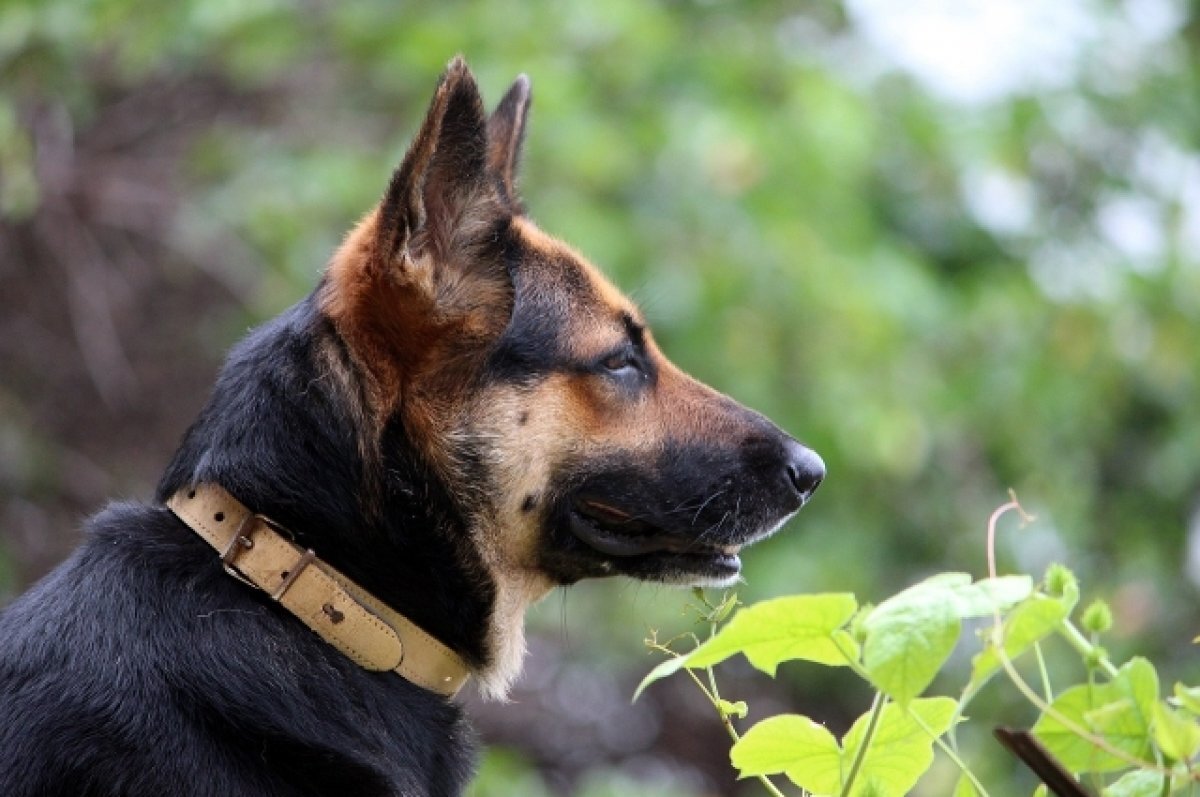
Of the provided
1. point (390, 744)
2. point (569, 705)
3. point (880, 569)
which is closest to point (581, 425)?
point (390, 744)

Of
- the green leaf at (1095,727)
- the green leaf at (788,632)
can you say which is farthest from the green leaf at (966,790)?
the green leaf at (788,632)

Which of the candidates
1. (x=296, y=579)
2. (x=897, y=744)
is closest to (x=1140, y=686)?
(x=897, y=744)

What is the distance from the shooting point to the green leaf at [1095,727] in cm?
144

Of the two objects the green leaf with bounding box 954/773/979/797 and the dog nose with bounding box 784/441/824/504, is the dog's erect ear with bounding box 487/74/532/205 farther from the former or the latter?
the green leaf with bounding box 954/773/979/797

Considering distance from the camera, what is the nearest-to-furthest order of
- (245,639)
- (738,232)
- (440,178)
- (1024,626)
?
(1024,626), (245,639), (440,178), (738,232)

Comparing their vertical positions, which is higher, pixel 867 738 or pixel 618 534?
pixel 867 738

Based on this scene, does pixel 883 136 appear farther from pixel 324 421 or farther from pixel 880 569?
pixel 324 421

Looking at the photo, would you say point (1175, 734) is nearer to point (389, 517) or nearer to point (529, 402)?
point (389, 517)

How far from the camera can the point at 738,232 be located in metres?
6.81

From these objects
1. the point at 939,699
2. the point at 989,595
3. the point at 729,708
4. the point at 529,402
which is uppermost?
the point at 989,595

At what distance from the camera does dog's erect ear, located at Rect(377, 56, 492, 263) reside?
2.95 metres

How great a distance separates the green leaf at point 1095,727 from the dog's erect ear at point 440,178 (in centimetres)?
181

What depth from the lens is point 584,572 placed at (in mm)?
3279

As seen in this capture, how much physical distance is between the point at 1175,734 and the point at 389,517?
1.88 m
